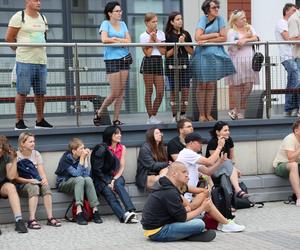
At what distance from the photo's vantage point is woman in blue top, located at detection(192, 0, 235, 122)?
35.9ft

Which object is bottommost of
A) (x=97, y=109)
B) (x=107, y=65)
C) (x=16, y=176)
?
(x=16, y=176)

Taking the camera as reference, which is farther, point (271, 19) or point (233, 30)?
point (271, 19)

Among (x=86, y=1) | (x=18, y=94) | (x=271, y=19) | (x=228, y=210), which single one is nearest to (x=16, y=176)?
(x=18, y=94)

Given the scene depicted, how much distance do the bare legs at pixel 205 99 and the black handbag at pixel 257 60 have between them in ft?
2.65

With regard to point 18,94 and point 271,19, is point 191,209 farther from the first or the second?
point 271,19

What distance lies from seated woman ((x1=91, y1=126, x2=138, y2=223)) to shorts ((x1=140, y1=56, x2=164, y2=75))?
118cm

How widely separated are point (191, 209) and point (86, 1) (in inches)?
329

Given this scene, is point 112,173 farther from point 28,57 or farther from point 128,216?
point 28,57

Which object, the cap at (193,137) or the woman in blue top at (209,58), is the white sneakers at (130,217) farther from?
the woman in blue top at (209,58)

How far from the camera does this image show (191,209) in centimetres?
839

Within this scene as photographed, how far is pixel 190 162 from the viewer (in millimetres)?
9398

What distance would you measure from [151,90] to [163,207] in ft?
10.4

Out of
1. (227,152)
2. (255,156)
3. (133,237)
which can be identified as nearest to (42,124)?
(133,237)

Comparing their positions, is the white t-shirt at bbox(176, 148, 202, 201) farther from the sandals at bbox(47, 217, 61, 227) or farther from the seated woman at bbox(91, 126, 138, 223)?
the sandals at bbox(47, 217, 61, 227)
